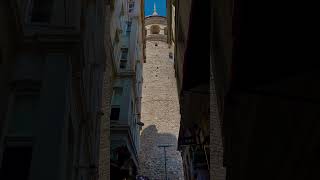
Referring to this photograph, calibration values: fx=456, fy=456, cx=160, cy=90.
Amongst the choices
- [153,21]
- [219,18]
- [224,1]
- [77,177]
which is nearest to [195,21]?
[219,18]

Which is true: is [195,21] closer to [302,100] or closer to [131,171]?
[302,100]

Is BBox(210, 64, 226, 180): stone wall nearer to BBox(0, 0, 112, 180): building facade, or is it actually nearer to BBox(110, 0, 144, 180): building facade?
BBox(0, 0, 112, 180): building facade

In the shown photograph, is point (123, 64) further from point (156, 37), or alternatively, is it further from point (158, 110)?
point (156, 37)

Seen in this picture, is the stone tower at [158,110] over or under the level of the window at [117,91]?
over

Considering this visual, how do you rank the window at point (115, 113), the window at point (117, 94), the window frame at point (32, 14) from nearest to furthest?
the window frame at point (32, 14) → the window at point (115, 113) → the window at point (117, 94)

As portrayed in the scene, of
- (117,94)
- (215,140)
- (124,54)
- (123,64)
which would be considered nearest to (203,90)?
(215,140)

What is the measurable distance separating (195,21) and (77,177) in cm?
400

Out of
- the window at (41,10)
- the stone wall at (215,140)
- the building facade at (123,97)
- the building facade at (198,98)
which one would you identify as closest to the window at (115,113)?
the building facade at (123,97)

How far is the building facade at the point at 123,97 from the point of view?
59.9ft

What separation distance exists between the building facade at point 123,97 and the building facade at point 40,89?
8.67 metres

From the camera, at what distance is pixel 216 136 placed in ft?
32.3

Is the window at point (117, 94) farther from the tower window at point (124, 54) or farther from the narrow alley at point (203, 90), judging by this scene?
the narrow alley at point (203, 90)

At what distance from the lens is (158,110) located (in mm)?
45938

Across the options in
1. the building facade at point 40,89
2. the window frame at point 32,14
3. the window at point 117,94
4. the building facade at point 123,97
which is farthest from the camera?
the window at point 117,94
